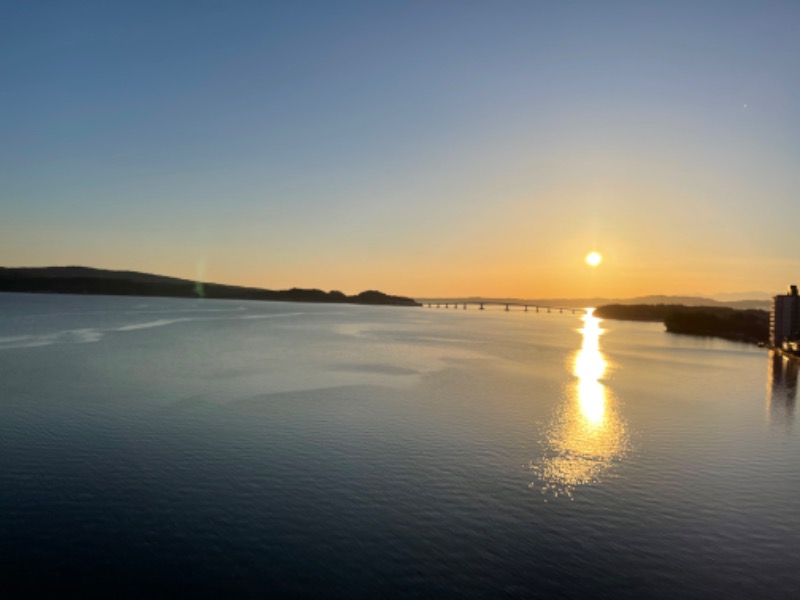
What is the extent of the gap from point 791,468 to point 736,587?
758 inches

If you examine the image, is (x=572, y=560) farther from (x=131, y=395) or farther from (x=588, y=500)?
(x=131, y=395)

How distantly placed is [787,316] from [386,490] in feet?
468

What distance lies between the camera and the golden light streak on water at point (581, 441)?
28.9 meters

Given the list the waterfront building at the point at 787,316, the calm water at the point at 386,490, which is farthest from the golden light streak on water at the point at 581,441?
the waterfront building at the point at 787,316

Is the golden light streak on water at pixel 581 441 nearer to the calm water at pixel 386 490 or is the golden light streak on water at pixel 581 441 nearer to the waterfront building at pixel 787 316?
the calm water at pixel 386 490

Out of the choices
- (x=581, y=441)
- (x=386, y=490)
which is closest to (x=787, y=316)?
(x=581, y=441)

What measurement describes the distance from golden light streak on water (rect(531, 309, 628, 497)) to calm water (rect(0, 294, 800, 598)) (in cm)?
26

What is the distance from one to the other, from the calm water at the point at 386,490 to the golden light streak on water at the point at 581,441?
0.26 meters

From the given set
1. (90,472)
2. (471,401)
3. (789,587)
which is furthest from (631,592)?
(471,401)

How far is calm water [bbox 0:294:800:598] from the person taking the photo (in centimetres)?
1842

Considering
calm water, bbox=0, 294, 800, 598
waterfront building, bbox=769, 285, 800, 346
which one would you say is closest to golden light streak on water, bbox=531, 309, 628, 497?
calm water, bbox=0, 294, 800, 598

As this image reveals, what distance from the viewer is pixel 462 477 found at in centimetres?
2836

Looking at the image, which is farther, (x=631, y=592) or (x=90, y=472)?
(x=90, y=472)

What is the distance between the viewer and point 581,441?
37.1m
